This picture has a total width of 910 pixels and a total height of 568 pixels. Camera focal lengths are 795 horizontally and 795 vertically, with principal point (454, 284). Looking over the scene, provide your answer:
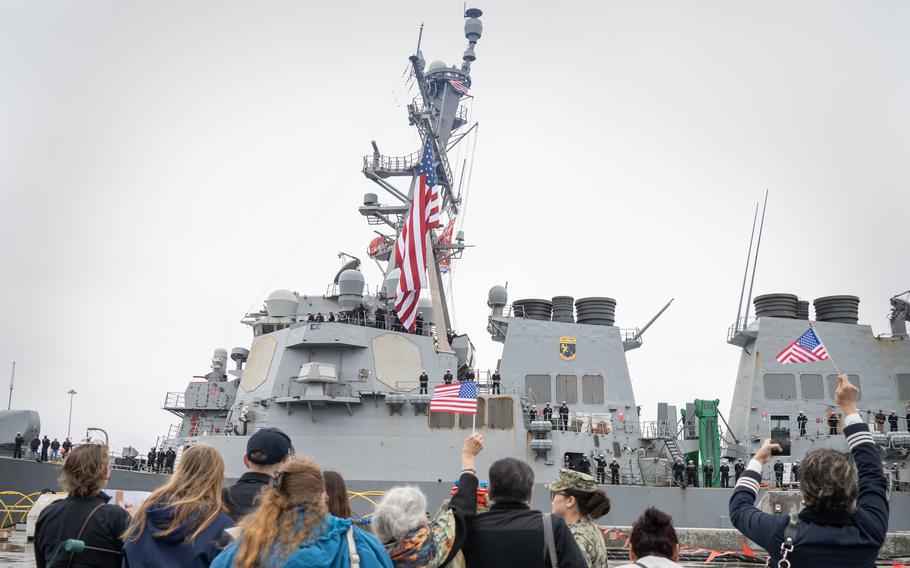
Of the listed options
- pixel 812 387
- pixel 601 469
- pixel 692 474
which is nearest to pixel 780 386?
pixel 812 387

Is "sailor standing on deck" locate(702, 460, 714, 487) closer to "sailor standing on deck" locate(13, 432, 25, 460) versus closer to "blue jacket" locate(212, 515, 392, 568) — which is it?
"sailor standing on deck" locate(13, 432, 25, 460)

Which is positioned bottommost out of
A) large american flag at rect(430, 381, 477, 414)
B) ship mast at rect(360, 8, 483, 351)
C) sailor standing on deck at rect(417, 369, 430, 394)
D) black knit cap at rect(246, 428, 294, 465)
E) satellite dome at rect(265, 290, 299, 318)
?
black knit cap at rect(246, 428, 294, 465)

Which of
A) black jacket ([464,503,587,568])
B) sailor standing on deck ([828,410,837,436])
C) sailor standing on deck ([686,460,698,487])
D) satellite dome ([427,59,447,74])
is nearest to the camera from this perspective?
black jacket ([464,503,587,568])

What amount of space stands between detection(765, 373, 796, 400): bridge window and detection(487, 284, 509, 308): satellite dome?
823 centimetres

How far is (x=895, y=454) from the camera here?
21.2m

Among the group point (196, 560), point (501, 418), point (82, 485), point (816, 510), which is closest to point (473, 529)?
point (196, 560)

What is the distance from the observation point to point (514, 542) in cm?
373

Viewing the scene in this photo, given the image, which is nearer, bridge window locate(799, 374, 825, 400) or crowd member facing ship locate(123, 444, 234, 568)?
crowd member facing ship locate(123, 444, 234, 568)

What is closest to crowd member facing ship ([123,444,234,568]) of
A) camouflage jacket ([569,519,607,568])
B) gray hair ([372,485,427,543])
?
gray hair ([372,485,427,543])

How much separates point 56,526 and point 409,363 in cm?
1796

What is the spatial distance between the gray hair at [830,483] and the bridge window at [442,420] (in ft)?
55.7

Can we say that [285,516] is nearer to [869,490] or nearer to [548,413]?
[869,490]

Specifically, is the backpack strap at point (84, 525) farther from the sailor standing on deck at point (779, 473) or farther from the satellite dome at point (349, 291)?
the sailor standing on deck at point (779, 473)

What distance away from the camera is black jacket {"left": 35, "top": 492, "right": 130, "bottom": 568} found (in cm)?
394
